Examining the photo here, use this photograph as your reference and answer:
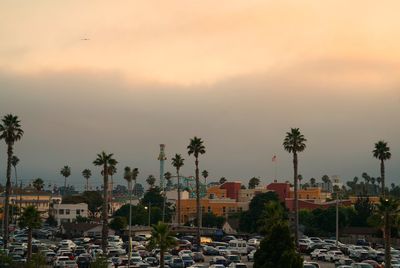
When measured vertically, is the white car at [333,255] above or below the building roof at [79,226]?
below

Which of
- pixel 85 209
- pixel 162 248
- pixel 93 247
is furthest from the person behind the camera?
pixel 85 209

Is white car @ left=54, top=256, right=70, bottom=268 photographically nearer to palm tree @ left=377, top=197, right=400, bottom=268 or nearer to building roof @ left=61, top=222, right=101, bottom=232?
palm tree @ left=377, top=197, right=400, bottom=268

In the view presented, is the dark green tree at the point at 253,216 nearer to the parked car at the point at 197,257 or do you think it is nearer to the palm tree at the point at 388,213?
the parked car at the point at 197,257

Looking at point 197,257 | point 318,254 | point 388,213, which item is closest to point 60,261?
point 197,257

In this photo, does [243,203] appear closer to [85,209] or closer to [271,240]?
[85,209]

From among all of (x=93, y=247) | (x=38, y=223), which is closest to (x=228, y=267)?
(x=38, y=223)

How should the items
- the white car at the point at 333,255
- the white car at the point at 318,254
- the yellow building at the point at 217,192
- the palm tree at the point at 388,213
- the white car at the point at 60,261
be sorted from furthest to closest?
the yellow building at the point at 217,192
the white car at the point at 318,254
the white car at the point at 333,255
the white car at the point at 60,261
the palm tree at the point at 388,213

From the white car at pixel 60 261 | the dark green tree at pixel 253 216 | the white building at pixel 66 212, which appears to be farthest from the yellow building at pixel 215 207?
the white car at pixel 60 261

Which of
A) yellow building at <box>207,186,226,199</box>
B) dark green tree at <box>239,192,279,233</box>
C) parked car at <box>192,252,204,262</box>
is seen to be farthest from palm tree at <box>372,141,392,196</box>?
yellow building at <box>207,186,226,199</box>

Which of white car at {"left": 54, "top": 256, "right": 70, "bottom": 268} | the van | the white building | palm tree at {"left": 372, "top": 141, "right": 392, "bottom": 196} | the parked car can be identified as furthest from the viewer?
the white building

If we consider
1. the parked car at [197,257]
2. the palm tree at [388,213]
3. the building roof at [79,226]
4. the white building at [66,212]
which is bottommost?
the parked car at [197,257]

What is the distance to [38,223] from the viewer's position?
68.9m

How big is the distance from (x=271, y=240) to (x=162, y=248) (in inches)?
381

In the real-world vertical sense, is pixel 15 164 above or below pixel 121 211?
above
